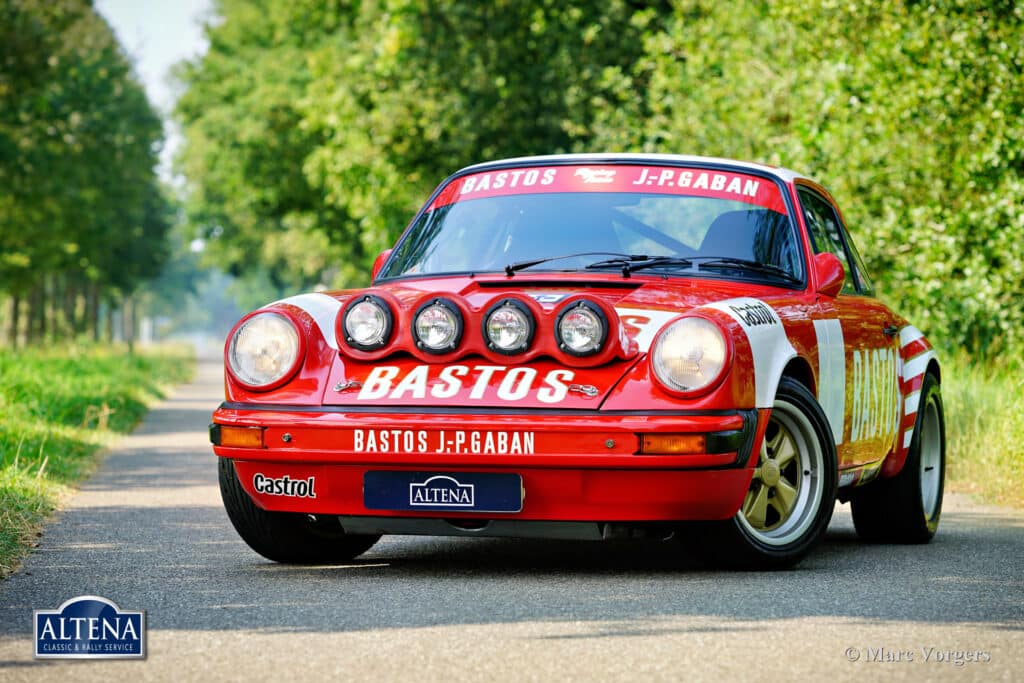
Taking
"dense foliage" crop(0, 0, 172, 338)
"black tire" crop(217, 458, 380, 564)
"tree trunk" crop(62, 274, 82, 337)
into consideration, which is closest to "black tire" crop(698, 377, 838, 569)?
"black tire" crop(217, 458, 380, 564)

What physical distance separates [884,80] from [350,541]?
368 inches

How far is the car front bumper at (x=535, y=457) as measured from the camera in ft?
17.6

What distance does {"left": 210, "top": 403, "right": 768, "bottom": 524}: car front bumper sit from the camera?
211 inches

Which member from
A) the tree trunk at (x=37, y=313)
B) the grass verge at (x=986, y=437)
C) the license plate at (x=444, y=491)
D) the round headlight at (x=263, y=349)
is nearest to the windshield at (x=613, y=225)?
the round headlight at (x=263, y=349)

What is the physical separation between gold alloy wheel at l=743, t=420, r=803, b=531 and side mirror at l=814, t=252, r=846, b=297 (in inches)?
32.9

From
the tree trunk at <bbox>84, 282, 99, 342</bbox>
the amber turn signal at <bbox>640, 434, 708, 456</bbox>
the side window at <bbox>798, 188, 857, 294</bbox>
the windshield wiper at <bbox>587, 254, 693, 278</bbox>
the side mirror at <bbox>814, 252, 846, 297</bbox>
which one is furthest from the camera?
the tree trunk at <bbox>84, 282, 99, 342</bbox>

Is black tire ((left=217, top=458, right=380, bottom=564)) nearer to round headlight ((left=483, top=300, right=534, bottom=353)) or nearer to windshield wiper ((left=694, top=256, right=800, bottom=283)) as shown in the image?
round headlight ((left=483, top=300, right=534, bottom=353))

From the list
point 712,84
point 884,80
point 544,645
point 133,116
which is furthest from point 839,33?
point 133,116

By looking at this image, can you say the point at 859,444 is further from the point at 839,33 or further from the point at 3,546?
the point at 839,33

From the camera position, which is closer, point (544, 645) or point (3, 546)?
point (544, 645)

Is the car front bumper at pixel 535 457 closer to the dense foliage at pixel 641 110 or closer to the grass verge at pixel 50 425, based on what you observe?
the grass verge at pixel 50 425

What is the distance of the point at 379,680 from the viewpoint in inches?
158

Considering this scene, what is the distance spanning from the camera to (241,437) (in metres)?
5.86

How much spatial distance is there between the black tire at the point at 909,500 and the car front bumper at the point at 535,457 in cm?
198
